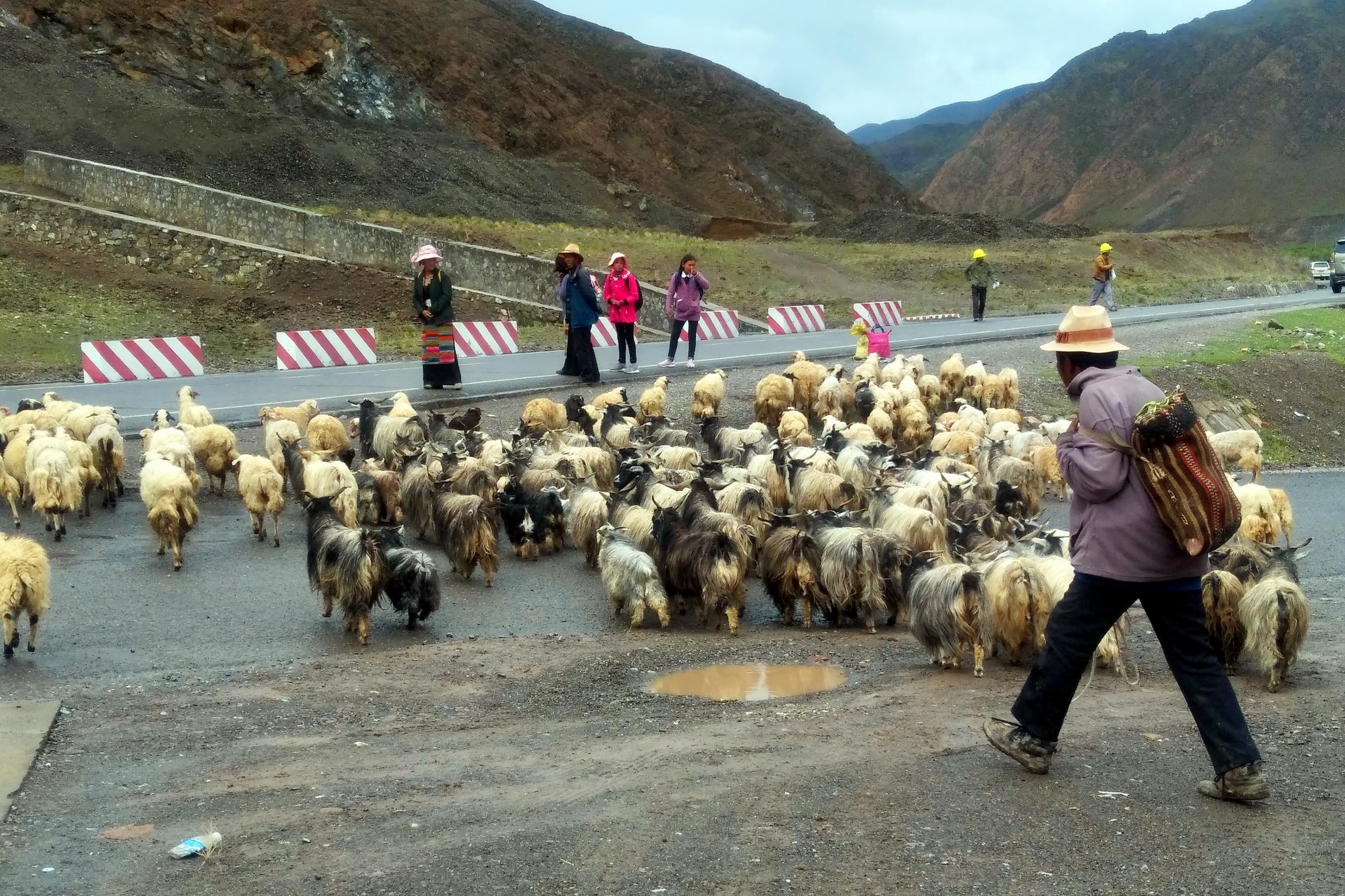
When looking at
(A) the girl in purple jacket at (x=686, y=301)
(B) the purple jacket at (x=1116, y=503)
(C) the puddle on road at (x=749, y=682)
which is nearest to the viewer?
(B) the purple jacket at (x=1116, y=503)

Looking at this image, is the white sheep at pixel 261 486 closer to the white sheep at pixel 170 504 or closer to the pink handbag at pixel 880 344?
the white sheep at pixel 170 504

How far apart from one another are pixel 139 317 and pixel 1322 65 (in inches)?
4035

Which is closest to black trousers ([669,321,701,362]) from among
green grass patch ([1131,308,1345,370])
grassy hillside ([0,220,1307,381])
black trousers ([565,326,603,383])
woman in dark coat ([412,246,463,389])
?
black trousers ([565,326,603,383])

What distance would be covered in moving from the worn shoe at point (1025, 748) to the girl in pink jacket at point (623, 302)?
13815 mm

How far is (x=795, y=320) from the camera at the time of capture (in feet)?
98.3

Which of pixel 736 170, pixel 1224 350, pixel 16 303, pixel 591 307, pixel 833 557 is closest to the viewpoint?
pixel 833 557

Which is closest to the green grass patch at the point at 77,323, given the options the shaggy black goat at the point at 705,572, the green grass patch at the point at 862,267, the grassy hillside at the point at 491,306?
the grassy hillside at the point at 491,306

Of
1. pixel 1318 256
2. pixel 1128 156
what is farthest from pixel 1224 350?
pixel 1128 156

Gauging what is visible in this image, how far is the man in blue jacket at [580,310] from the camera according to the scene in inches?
722

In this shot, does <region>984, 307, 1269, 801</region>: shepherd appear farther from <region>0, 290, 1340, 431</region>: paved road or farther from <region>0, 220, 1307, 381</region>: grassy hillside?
<region>0, 220, 1307, 381</region>: grassy hillside

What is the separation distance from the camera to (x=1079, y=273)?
49344 mm

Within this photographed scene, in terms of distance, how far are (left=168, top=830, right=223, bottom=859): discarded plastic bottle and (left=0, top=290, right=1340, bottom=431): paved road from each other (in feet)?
36.5

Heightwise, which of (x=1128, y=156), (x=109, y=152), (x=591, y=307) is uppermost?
(x=1128, y=156)

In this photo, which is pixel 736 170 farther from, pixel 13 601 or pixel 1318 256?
pixel 13 601
